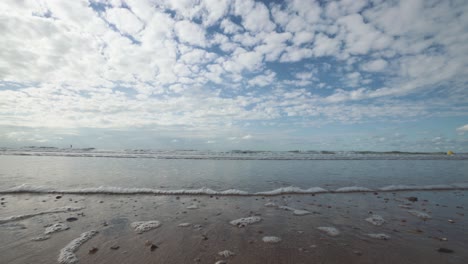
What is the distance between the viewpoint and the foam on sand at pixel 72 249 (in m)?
4.03

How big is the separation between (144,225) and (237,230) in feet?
8.18

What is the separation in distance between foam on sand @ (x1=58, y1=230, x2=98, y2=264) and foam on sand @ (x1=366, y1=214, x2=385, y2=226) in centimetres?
723

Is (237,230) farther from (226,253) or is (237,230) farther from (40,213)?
(40,213)

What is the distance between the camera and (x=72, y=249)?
14.5ft

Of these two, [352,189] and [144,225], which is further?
[352,189]

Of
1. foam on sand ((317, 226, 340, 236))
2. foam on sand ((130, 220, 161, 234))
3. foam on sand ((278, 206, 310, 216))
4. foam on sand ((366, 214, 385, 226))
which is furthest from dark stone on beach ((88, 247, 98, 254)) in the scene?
foam on sand ((366, 214, 385, 226))

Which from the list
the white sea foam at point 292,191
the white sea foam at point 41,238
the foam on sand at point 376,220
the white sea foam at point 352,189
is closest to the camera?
the white sea foam at point 41,238

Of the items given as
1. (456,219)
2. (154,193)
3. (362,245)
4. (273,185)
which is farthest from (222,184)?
(456,219)

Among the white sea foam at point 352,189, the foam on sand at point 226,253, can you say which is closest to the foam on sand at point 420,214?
the white sea foam at point 352,189

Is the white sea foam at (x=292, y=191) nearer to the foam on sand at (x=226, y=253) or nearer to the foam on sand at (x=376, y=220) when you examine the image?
the foam on sand at (x=376, y=220)

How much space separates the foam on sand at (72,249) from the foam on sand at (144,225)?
90cm

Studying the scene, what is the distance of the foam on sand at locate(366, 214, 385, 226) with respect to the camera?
6.08 metres

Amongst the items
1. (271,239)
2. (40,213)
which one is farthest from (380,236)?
(40,213)

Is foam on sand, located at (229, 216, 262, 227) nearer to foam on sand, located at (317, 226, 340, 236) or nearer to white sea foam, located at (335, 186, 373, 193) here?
foam on sand, located at (317, 226, 340, 236)
